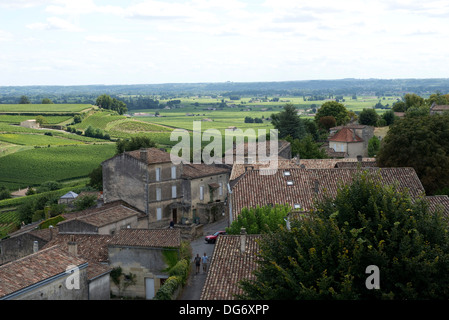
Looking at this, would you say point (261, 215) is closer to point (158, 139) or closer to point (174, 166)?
point (174, 166)

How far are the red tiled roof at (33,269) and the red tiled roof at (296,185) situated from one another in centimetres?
1070

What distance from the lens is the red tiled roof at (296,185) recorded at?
105 feet

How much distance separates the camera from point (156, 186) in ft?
143

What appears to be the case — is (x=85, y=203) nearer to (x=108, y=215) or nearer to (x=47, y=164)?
(x=108, y=215)

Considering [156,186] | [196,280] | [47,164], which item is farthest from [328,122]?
[196,280]

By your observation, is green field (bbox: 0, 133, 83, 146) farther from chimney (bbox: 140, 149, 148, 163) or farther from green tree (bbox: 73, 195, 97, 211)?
chimney (bbox: 140, 149, 148, 163)

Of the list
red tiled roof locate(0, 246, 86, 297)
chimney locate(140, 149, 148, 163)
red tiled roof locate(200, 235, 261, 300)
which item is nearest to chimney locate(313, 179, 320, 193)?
red tiled roof locate(200, 235, 261, 300)

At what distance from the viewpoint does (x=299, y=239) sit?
1542cm

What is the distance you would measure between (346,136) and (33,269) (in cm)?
5774

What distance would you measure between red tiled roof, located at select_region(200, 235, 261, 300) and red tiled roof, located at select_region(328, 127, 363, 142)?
52.9 m
